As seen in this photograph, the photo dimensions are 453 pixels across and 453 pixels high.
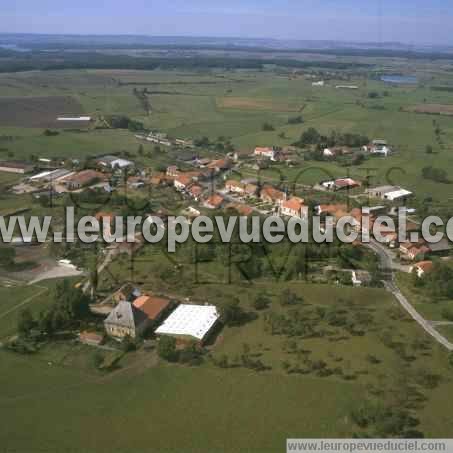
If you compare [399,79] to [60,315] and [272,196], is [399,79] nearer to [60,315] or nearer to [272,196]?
[272,196]

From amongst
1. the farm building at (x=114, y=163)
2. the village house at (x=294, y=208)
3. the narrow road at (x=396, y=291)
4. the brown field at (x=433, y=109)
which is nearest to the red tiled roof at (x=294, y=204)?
the village house at (x=294, y=208)

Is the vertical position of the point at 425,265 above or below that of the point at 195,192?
below

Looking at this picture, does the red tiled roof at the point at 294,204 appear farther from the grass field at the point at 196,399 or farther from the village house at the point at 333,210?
the grass field at the point at 196,399

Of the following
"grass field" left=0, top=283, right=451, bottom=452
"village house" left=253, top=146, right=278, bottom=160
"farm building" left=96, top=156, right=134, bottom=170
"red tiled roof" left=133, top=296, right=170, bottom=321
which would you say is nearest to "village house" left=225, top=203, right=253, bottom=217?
"red tiled roof" left=133, top=296, right=170, bottom=321

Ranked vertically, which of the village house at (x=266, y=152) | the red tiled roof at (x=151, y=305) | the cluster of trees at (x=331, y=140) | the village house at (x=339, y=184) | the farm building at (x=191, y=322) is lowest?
the farm building at (x=191, y=322)

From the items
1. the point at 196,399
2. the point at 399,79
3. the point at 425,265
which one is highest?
the point at 399,79

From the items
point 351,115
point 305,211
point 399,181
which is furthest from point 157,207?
point 351,115

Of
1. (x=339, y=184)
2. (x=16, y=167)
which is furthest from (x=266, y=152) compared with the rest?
(x=16, y=167)
